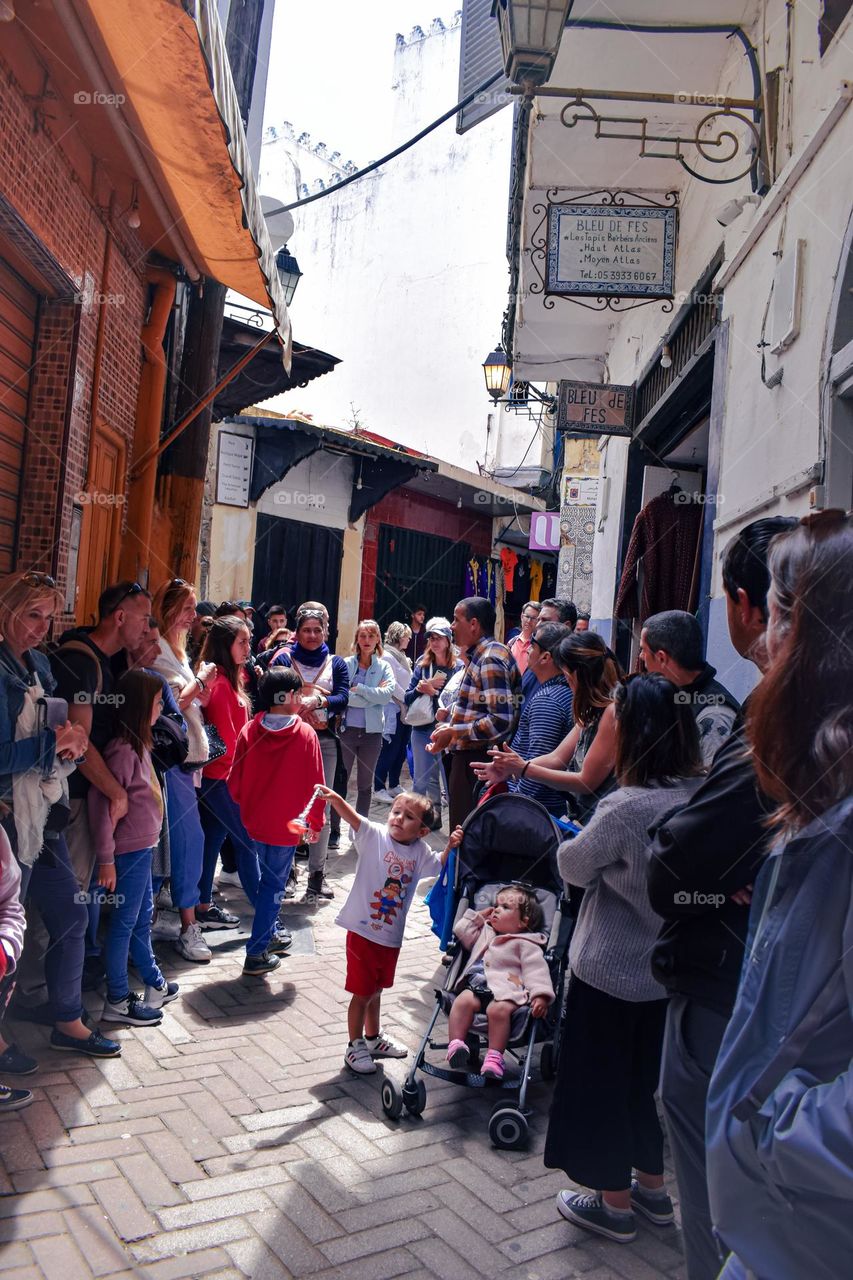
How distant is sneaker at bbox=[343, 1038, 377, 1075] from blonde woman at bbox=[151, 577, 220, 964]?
1.40 meters

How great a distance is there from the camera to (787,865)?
157cm

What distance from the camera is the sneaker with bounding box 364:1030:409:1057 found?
406cm

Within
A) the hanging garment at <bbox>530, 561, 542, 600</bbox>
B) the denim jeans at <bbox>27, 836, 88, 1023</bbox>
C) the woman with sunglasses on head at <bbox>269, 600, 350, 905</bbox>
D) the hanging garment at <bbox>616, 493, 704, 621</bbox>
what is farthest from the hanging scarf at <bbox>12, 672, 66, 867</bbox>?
the hanging garment at <bbox>530, 561, 542, 600</bbox>

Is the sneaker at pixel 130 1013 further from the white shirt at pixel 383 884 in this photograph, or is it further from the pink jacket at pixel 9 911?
the pink jacket at pixel 9 911

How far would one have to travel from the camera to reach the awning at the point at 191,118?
388 centimetres

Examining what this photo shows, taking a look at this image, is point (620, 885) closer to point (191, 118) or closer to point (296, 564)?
point (191, 118)

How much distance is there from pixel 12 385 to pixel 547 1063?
4199 millimetres

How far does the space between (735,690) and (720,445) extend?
1.66m

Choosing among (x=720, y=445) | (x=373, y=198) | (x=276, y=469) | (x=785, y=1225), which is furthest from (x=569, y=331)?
(x=373, y=198)

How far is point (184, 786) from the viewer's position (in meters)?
5.20

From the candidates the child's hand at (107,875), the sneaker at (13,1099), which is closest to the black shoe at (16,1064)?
the sneaker at (13,1099)

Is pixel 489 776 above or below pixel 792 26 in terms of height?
below

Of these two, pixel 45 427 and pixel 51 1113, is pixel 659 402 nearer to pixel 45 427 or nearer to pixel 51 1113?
pixel 45 427

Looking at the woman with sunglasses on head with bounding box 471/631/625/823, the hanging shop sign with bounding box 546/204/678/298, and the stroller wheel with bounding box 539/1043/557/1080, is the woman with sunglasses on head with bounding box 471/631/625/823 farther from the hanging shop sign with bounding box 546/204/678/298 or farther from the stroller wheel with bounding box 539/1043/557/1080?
the hanging shop sign with bounding box 546/204/678/298
